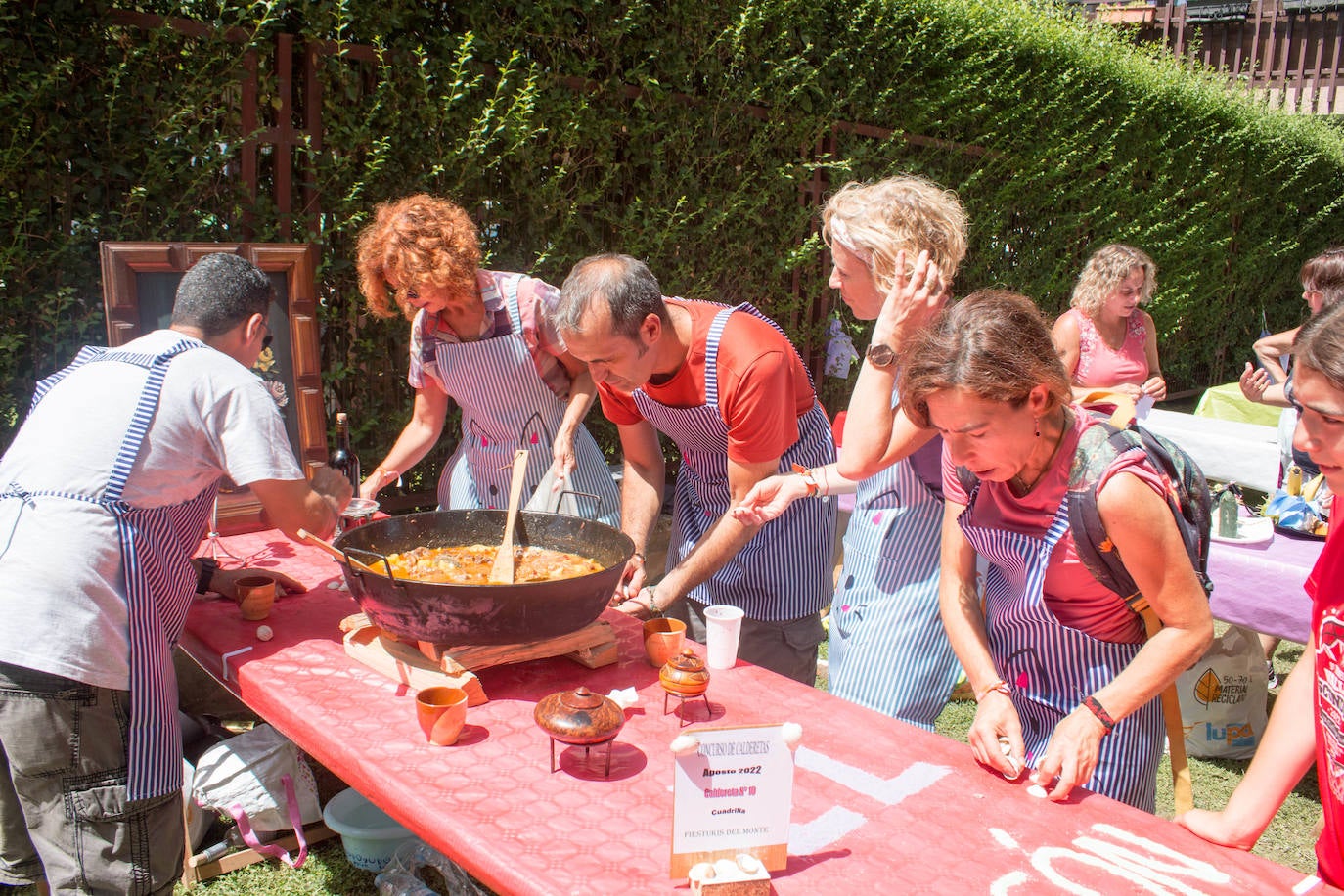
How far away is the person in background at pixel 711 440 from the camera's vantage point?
2.38 metres

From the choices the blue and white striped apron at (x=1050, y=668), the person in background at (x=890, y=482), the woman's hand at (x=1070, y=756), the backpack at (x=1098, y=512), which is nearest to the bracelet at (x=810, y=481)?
the person in background at (x=890, y=482)

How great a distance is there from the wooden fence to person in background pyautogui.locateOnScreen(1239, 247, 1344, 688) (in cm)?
1579

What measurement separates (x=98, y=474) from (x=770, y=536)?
64.0 inches

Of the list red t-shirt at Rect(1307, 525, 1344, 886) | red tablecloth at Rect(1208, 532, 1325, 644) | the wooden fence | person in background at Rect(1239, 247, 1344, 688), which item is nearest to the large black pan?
red t-shirt at Rect(1307, 525, 1344, 886)

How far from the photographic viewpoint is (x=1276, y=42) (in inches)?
799

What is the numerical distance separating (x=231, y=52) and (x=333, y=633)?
8.07 ft

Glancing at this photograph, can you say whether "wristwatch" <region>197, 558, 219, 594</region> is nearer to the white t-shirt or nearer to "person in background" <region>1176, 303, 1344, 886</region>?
the white t-shirt

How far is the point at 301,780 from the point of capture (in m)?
3.07

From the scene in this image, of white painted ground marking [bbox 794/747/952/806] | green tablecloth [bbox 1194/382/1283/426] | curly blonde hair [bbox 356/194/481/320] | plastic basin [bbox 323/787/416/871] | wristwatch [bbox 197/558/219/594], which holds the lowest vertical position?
plastic basin [bbox 323/787/416/871]

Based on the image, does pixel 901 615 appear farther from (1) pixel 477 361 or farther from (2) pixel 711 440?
(1) pixel 477 361

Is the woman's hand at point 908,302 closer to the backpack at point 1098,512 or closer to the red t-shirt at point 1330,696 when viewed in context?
the backpack at point 1098,512

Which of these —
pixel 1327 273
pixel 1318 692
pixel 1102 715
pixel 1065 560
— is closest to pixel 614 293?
pixel 1065 560

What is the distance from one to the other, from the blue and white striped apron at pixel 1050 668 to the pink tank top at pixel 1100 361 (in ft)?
12.6

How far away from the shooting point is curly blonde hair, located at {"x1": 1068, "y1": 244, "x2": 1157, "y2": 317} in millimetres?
5258
